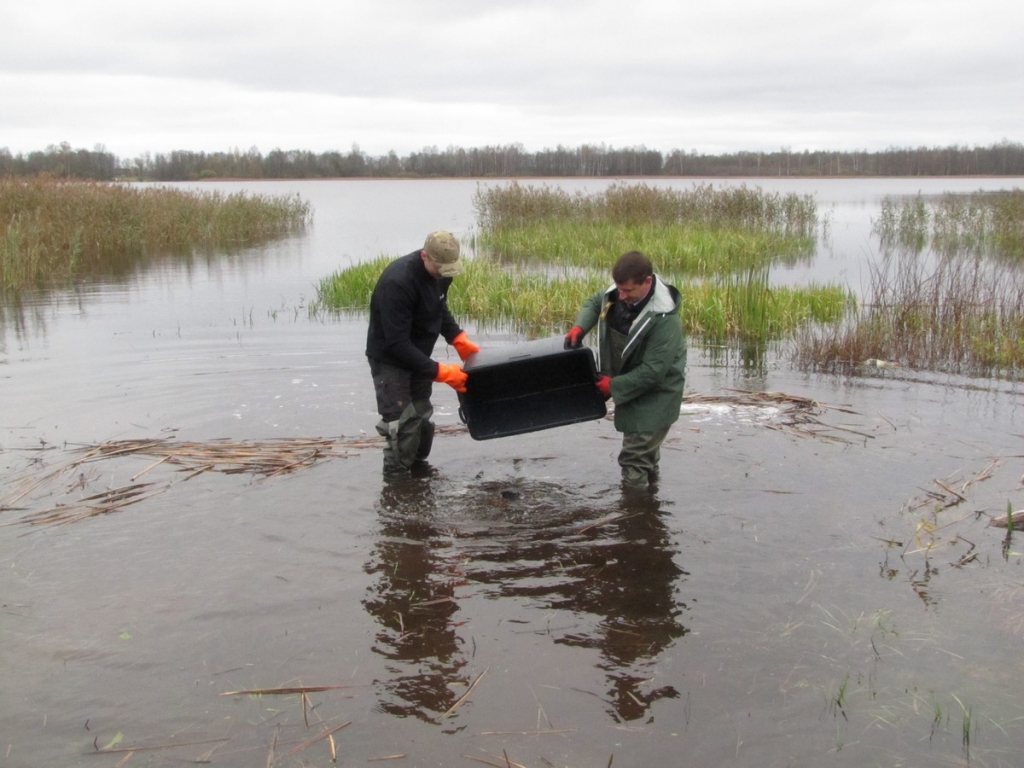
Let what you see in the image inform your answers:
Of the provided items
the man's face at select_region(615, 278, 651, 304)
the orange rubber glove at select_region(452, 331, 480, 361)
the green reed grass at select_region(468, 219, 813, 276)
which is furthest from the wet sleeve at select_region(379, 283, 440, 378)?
the green reed grass at select_region(468, 219, 813, 276)

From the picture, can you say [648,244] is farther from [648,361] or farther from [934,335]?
[648,361]

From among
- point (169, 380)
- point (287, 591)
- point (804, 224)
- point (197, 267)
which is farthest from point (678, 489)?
point (804, 224)

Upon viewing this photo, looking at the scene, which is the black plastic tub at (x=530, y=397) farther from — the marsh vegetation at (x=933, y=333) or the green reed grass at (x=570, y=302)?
the green reed grass at (x=570, y=302)

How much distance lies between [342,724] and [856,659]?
2374 mm

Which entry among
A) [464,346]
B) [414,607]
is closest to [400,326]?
[464,346]

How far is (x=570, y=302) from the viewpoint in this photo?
539 inches

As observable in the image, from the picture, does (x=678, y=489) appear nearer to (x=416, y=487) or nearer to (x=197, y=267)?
(x=416, y=487)

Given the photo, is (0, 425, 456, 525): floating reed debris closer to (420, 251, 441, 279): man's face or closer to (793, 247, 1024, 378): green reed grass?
(420, 251, 441, 279): man's face

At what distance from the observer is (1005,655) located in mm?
4113

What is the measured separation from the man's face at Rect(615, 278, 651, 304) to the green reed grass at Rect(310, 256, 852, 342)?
628 centimetres

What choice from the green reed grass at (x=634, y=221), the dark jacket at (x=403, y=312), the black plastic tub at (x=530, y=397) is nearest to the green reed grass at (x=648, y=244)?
the green reed grass at (x=634, y=221)

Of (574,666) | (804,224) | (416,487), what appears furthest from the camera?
(804,224)

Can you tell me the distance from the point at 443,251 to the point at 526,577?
6.94 ft

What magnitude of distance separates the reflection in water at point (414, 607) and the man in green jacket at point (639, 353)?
1476 mm
